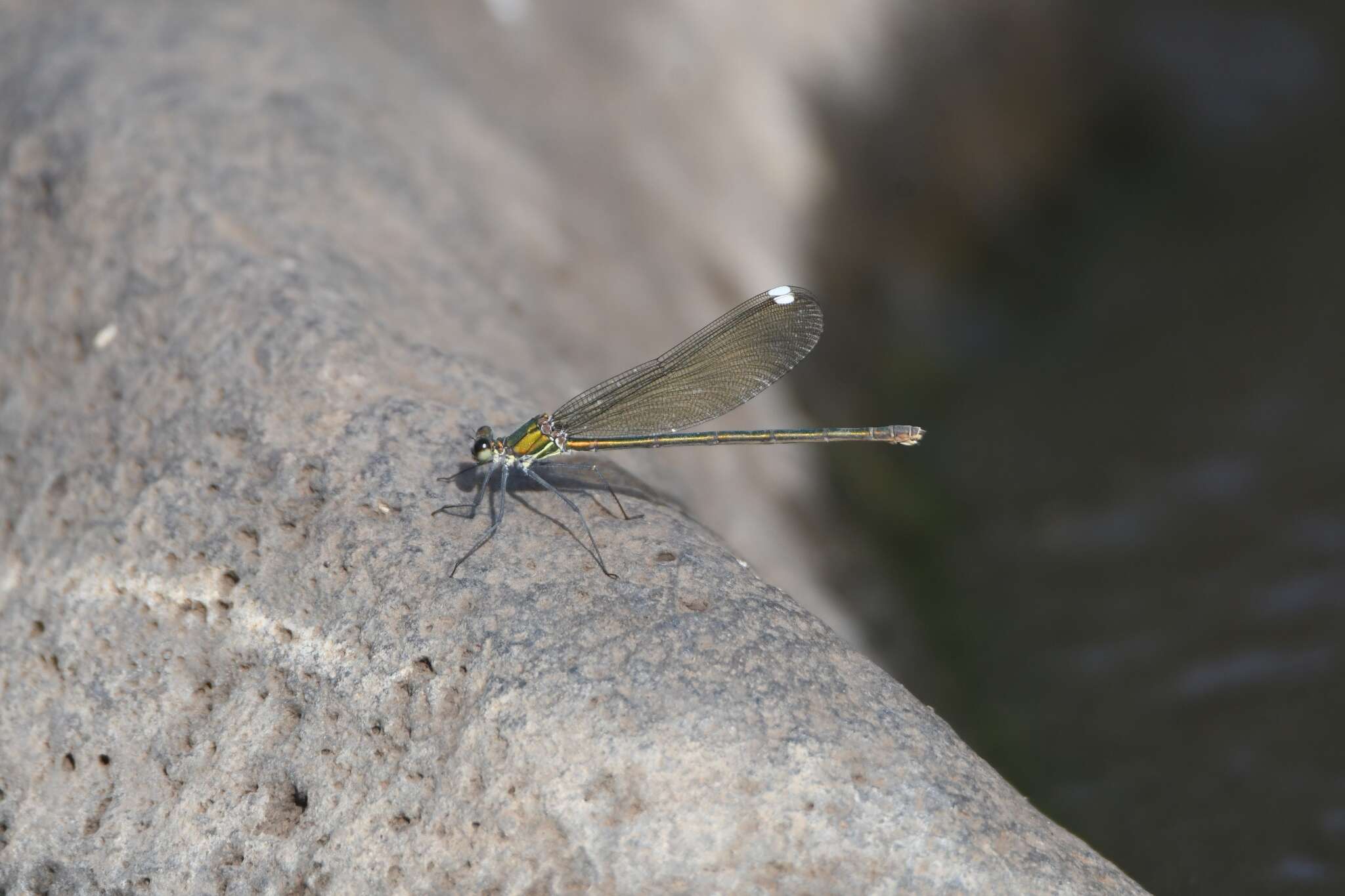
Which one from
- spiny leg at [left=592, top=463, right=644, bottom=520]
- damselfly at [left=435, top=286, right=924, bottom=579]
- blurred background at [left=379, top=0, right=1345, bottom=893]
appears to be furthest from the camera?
blurred background at [left=379, top=0, right=1345, bottom=893]

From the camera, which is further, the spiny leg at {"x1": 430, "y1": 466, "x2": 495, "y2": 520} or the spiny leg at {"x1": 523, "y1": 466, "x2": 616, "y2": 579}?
the spiny leg at {"x1": 430, "y1": 466, "x2": 495, "y2": 520}

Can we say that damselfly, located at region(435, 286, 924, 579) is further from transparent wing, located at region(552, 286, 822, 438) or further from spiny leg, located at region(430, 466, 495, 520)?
spiny leg, located at region(430, 466, 495, 520)

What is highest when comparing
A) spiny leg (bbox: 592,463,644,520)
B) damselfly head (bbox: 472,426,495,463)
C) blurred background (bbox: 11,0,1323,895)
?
blurred background (bbox: 11,0,1323,895)

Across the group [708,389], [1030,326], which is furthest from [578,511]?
[1030,326]

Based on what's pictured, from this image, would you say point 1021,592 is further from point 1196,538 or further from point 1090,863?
point 1090,863

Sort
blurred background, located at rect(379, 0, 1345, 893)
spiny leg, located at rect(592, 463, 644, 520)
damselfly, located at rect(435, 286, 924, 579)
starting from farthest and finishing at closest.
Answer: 1. blurred background, located at rect(379, 0, 1345, 893)
2. damselfly, located at rect(435, 286, 924, 579)
3. spiny leg, located at rect(592, 463, 644, 520)

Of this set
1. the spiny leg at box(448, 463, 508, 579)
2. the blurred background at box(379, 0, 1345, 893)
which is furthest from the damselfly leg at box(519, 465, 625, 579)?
the blurred background at box(379, 0, 1345, 893)

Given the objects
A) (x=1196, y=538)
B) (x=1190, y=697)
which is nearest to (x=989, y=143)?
(x=1196, y=538)
